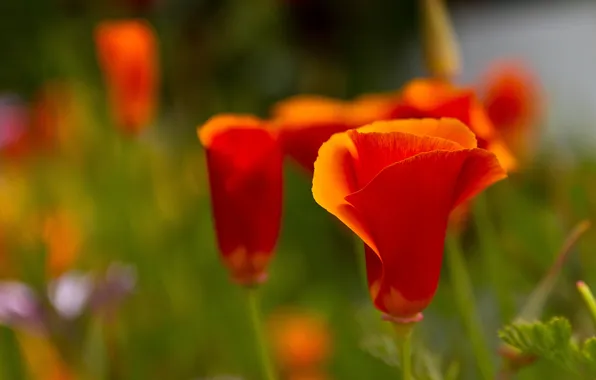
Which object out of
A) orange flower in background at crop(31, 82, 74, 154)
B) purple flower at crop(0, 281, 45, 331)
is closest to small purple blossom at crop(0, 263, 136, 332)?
purple flower at crop(0, 281, 45, 331)

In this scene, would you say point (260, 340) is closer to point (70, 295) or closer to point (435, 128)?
point (435, 128)

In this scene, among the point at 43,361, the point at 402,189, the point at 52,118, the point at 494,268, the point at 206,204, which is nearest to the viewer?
the point at 402,189

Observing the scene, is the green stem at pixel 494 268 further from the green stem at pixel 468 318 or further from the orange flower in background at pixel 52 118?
the orange flower in background at pixel 52 118

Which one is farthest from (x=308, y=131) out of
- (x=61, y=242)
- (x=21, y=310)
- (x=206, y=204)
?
(x=206, y=204)

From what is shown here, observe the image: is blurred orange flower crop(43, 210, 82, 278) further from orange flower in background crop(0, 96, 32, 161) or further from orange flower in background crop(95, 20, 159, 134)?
orange flower in background crop(0, 96, 32, 161)

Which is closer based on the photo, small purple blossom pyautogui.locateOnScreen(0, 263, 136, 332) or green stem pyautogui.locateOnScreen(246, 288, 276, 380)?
green stem pyautogui.locateOnScreen(246, 288, 276, 380)

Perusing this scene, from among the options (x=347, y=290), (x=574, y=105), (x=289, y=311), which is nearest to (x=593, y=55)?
(x=574, y=105)
